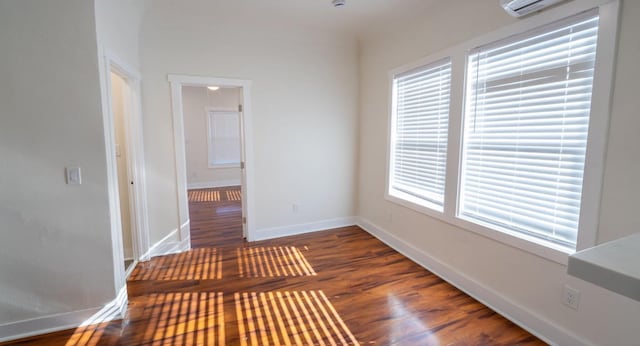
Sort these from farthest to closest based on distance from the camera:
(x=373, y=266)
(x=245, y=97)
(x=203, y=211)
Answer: (x=203, y=211) < (x=245, y=97) < (x=373, y=266)

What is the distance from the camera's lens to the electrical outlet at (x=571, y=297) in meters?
1.80

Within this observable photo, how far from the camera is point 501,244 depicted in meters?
2.27

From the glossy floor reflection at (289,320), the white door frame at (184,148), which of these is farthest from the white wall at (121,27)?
the glossy floor reflection at (289,320)

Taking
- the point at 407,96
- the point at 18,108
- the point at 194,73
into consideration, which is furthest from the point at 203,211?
the point at 407,96

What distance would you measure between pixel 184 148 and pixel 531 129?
333 centimetres

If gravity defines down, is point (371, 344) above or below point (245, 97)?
below

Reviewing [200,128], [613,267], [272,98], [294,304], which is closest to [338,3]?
[272,98]

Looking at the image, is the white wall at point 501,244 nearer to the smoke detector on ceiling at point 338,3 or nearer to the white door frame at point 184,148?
the smoke detector on ceiling at point 338,3

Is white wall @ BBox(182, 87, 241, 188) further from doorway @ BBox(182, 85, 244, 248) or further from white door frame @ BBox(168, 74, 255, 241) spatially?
white door frame @ BBox(168, 74, 255, 241)

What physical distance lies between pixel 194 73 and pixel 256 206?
1785 millimetres

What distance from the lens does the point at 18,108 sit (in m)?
1.87

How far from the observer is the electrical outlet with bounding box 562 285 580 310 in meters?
1.80

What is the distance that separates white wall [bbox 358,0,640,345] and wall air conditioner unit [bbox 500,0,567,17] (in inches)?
7.2

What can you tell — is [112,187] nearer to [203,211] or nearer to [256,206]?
[256,206]
